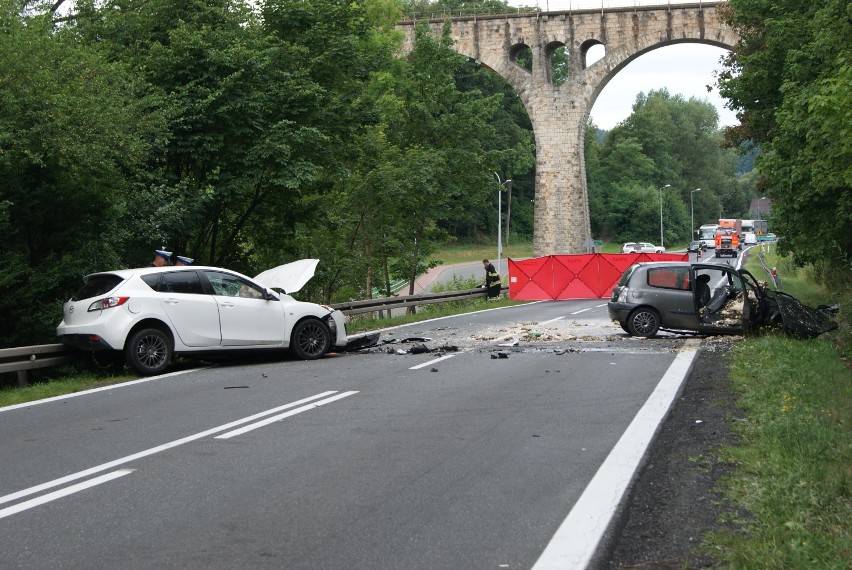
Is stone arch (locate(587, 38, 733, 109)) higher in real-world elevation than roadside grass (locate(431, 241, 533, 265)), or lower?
higher

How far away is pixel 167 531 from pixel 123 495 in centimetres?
103

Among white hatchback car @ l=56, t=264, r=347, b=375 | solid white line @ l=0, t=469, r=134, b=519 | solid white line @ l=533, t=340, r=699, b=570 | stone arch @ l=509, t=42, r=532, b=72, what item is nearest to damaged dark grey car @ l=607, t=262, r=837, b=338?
white hatchback car @ l=56, t=264, r=347, b=375

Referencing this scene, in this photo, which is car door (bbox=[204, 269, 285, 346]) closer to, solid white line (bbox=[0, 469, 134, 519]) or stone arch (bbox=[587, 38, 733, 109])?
solid white line (bbox=[0, 469, 134, 519])

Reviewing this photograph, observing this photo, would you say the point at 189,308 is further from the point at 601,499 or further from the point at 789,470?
the point at 789,470

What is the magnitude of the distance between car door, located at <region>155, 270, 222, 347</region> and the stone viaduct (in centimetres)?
4987

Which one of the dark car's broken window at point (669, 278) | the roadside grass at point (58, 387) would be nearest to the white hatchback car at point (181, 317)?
the roadside grass at point (58, 387)

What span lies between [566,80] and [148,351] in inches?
2061

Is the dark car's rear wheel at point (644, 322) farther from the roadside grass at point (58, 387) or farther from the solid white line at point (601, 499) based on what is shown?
the roadside grass at point (58, 387)

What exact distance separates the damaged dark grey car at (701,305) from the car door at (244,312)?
24.3 ft

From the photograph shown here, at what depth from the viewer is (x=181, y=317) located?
1423 cm

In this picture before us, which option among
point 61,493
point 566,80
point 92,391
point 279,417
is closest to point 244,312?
point 92,391

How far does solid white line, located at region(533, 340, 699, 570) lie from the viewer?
5.14 meters

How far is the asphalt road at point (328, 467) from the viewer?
5.37 metres

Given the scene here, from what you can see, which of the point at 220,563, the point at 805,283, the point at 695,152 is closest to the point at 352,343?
the point at 220,563
